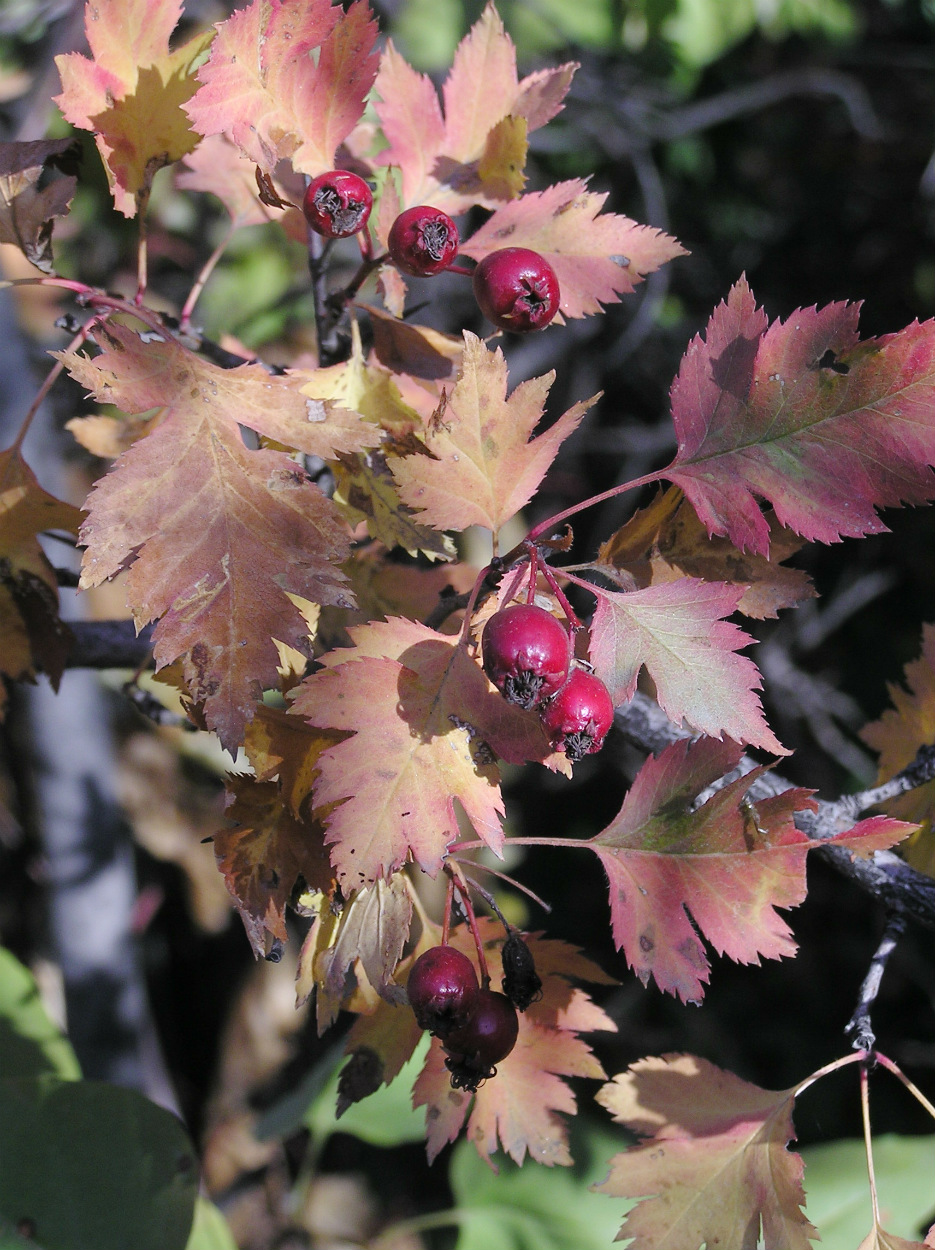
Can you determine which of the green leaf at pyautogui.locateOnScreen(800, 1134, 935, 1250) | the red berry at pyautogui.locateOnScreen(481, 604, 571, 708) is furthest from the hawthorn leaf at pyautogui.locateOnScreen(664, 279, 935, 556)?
the green leaf at pyautogui.locateOnScreen(800, 1134, 935, 1250)

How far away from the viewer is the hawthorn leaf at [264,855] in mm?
573

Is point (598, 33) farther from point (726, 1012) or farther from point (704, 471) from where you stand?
point (726, 1012)

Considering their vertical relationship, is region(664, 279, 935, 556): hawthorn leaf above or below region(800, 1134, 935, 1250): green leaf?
above

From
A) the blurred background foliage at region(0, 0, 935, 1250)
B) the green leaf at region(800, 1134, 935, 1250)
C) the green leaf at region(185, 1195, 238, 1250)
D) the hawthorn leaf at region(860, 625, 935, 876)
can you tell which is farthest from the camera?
the blurred background foliage at region(0, 0, 935, 1250)

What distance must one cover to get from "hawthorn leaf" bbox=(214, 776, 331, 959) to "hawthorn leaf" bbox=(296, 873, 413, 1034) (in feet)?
0.14

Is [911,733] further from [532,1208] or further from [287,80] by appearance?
[532,1208]

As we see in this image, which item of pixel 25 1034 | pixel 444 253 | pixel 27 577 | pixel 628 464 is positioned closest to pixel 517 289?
pixel 444 253

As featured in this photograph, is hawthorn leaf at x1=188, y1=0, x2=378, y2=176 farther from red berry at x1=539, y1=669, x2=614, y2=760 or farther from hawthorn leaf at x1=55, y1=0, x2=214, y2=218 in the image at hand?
red berry at x1=539, y1=669, x2=614, y2=760

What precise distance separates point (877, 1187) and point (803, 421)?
121cm

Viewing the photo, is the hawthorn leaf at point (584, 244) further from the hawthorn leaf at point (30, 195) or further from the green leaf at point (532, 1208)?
the green leaf at point (532, 1208)

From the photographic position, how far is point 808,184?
262cm

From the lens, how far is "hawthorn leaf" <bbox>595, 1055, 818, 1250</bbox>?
0.64 m

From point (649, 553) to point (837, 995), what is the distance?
1875 mm

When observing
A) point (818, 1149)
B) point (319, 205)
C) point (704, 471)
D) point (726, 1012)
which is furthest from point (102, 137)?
point (726, 1012)
